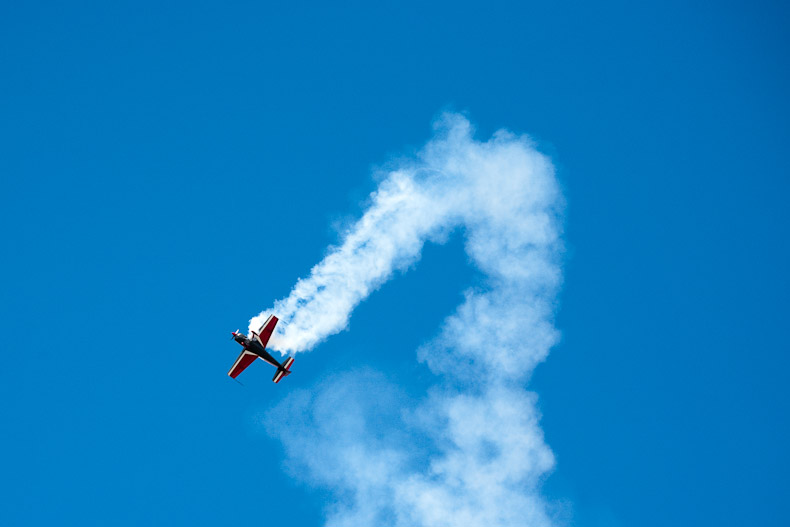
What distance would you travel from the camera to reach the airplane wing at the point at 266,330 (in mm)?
77000

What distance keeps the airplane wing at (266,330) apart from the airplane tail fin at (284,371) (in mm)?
3406

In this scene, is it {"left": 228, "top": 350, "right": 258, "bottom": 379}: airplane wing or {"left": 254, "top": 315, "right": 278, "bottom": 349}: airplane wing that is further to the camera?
{"left": 228, "top": 350, "right": 258, "bottom": 379}: airplane wing

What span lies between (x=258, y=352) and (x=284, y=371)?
13.4 ft

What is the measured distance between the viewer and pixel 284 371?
7900 cm

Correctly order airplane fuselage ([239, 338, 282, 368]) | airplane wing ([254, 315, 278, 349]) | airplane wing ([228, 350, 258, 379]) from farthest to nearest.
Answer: airplane wing ([228, 350, 258, 379]) < airplane wing ([254, 315, 278, 349]) < airplane fuselage ([239, 338, 282, 368])

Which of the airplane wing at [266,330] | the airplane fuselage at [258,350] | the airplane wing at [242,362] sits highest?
the airplane wing at [266,330]

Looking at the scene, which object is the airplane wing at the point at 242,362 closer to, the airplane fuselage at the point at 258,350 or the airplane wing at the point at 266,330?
Answer: the airplane fuselage at the point at 258,350

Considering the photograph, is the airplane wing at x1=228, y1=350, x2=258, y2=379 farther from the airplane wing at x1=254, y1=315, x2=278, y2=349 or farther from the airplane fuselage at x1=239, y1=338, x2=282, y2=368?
the airplane wing at x1=254, y1=315, x2=278, y2=349

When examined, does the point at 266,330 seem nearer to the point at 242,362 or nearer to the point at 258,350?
the point at 258,350

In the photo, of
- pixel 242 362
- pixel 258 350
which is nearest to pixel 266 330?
pixel 258 350

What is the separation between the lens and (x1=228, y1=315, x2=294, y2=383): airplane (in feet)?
251

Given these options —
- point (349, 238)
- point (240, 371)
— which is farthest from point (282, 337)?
point (349, 238)

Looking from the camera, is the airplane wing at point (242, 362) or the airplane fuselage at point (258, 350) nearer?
the airplane fuselage at point (258, 350)

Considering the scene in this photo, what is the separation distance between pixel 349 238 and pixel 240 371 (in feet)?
66.2
